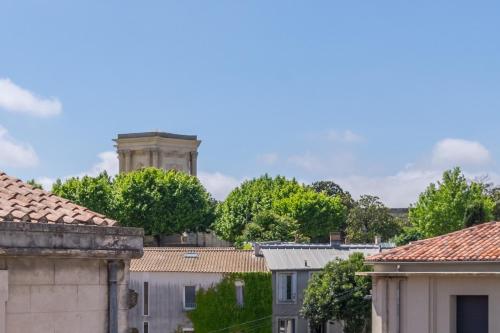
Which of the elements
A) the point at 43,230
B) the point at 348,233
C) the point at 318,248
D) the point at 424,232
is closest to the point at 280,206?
the point at 348,233

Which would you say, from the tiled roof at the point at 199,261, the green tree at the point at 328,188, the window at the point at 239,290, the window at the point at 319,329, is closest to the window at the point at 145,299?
the tiled roof at the point at 199,261

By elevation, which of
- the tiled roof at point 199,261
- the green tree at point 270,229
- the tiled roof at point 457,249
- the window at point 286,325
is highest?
the tiled roof at point 457,249

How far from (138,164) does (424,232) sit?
232 ft

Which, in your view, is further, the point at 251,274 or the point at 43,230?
the point at 251,274

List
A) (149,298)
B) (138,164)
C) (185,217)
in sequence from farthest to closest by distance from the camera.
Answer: (138,164) → (185,217) → (149,298)

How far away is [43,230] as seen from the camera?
11.5 metres

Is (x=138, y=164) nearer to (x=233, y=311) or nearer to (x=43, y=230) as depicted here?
(x=233, y=311)

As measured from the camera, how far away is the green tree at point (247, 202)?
95938 mm

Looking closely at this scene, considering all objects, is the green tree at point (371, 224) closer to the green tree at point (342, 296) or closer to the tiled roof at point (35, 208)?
the green tree at point (342, 296)

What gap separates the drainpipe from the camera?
1230cm

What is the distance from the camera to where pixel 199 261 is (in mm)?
55562

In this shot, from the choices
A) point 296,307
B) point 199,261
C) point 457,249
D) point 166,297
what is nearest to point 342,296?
point 296,307

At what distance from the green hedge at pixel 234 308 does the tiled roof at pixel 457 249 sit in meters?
25.5

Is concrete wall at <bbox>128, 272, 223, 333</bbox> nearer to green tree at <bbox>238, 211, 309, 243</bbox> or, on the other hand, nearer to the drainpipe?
green tree at <bbox>238, 211, 309, 243</bbox>
